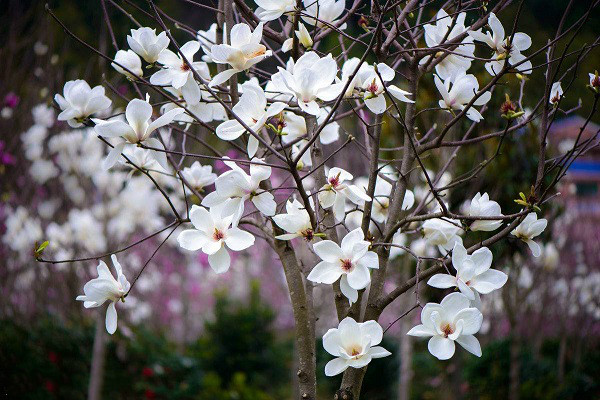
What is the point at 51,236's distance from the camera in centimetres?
427

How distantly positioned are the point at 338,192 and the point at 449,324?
40 cm

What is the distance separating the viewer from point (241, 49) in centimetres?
131

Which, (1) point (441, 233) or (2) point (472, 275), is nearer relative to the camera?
(2) point (472, 275)

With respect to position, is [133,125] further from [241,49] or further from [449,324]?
[449,324]

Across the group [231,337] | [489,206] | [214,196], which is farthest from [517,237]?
[231,337]

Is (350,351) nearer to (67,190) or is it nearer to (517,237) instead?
(517,237)

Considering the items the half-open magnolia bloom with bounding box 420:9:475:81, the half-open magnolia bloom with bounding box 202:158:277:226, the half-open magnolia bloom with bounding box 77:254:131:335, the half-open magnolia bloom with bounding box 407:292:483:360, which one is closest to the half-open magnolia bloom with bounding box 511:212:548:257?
the half-open magnolia bloom with bounding box 407:292:483:360

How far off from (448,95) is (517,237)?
40 centimetres

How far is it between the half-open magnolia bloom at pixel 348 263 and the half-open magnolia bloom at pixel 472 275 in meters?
0.15

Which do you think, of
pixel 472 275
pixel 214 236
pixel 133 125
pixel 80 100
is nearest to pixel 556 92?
pixel 472 275

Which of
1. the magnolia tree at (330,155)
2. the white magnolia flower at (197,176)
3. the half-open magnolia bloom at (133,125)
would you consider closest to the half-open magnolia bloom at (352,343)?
the magnolia tree at (330,155)

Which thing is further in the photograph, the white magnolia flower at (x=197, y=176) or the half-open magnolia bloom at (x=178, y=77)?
the white magnolia flower at (x=197, y=176)

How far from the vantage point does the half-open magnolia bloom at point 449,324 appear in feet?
3.99

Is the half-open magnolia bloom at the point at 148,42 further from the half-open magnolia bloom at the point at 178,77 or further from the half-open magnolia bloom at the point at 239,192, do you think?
the half-open magnolia bloom at the point at 239,192
